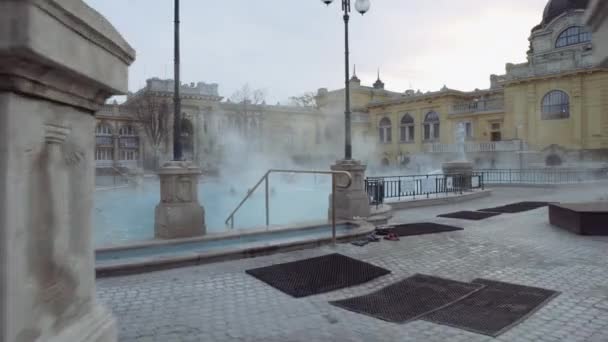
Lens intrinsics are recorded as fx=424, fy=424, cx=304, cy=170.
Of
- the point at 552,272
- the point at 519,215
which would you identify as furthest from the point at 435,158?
the point at 552,272

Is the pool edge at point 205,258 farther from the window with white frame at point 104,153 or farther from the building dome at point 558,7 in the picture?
the building dome at point 558,7

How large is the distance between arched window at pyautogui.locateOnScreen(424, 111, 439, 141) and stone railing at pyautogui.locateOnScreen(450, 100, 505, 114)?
7.29 feet

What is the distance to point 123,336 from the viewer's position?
138 inches

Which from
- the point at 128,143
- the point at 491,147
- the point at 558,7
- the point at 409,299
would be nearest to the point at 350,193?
the point at 409,299

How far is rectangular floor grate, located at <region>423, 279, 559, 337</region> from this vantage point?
→ 379 centimetres

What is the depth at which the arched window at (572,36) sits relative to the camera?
39781 mm

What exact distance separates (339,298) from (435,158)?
43.5m

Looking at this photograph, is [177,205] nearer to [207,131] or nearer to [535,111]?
[207,131]

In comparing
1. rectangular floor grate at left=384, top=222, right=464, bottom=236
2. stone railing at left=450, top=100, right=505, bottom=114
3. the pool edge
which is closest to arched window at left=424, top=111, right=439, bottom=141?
stone railing at left=450, top=100, right=505, bottom=114

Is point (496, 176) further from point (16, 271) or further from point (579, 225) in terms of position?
point (16, 271)

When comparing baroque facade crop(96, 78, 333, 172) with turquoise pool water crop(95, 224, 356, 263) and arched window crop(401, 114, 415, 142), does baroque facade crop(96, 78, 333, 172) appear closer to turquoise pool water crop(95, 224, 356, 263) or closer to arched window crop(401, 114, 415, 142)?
arched window crop(401, 114, 415, 142)

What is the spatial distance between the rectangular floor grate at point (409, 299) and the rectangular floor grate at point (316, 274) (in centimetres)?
46

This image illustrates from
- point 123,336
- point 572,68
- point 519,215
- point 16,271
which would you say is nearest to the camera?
point 16,271

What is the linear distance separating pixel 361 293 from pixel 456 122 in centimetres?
4539
